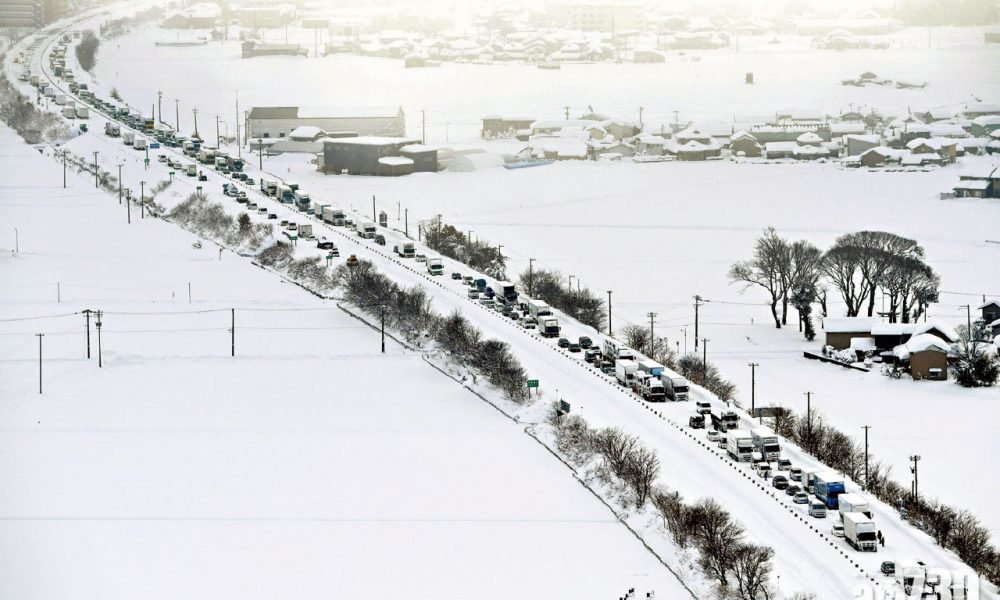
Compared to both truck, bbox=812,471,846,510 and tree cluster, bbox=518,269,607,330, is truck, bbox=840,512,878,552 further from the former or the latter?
tree cluster, bbox=518,269,607,330

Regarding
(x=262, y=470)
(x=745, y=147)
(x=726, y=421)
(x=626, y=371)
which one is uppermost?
(x=745, y=147)

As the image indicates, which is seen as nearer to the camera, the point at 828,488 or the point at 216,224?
the point at 828,488

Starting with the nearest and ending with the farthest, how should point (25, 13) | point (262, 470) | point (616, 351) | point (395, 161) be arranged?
point (262, 470) → point (616, 351) → point (395, 161) → point (25, 13)

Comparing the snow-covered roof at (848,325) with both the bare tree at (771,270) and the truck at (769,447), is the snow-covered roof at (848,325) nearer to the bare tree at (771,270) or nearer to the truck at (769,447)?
the bare tree at (771,270)

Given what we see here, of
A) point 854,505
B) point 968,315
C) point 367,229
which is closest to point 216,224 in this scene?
point 367,229

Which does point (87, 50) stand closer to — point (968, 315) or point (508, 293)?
point (508, 293)

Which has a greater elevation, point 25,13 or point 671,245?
point 25,13

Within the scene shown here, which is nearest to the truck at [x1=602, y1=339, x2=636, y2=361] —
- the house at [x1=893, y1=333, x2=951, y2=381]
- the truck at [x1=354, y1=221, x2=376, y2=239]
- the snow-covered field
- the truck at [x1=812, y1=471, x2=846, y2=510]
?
the snow-covered field

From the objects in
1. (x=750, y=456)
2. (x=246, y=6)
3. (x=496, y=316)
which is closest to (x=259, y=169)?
(x=496, y=316)
